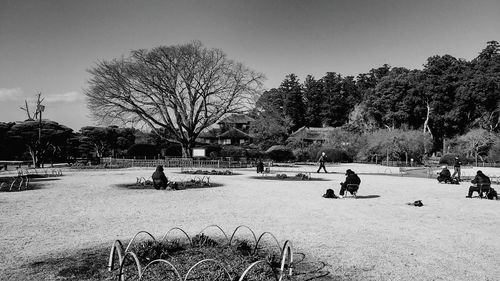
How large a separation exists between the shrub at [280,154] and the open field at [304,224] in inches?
1340

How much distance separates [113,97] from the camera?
35688 mm

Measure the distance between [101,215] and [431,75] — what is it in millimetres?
70831

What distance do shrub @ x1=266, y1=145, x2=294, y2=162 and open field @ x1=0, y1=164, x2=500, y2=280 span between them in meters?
34.0

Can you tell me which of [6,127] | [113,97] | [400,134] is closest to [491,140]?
[400,134]

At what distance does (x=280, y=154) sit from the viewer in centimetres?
5169

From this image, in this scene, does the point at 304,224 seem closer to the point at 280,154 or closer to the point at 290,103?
the point at 280,154

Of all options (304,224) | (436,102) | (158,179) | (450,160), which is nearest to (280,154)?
(450,160)

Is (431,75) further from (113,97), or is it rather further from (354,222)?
(354,222)

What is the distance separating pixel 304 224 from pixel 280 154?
1652 inches

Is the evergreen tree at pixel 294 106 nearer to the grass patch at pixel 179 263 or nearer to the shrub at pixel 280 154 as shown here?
the shrub at pixel 280 154

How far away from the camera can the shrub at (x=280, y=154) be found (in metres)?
50.9

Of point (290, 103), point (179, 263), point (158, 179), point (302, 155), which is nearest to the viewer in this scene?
point (179, 263)

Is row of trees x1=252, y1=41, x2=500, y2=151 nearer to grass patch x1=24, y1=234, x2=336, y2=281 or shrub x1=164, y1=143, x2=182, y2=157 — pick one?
shrub x1=164, y1=143, x2=182, y2=157

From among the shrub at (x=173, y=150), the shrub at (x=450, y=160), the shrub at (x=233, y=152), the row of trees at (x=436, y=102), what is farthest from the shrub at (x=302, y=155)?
the shrub at (x=450, y=160)
